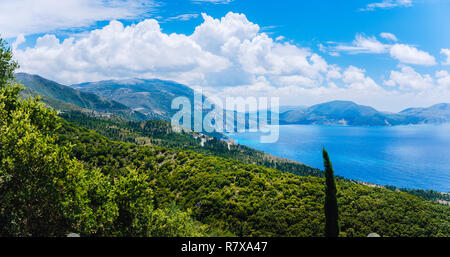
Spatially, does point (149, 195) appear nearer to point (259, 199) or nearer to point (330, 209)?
point (330, 209)

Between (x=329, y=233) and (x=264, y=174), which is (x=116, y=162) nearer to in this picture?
(x=264, y=174)

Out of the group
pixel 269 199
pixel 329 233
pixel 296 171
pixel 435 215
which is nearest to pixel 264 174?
pixel 269 199

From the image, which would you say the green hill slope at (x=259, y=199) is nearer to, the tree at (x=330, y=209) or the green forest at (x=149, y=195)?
the green forest at (x=149, y=195)

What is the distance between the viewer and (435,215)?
4284 cm

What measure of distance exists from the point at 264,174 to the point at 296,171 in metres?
138

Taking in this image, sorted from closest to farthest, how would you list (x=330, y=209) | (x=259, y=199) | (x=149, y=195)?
(x=149, y=195) < (x=330, y=209) < (x=259, y=199)

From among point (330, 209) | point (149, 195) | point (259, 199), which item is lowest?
point (259, 199)

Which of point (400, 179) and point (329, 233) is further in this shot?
point (400, 179)

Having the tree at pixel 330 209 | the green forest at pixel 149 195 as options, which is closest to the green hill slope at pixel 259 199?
Result: the green forest at pixel 149 195

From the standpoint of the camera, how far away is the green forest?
1398cm

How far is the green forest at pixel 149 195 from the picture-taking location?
45.9 feet

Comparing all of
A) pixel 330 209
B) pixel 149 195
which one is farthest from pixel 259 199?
pixel 149 195

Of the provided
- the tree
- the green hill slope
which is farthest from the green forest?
the tree

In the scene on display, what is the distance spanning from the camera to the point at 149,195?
1962 centimetres
